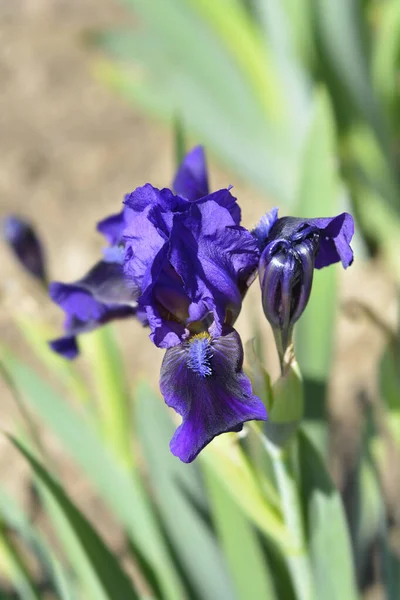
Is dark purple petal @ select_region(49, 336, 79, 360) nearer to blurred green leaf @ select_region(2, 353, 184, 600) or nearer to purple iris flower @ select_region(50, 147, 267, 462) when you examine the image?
purple iris flower @ select_region(50, 147, 267, 462)

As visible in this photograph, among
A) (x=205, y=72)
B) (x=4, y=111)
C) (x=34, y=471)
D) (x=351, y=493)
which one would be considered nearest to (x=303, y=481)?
(x=34, y=471)

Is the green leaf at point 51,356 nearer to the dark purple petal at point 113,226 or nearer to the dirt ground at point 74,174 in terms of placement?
the dark purple petal at point 113,226

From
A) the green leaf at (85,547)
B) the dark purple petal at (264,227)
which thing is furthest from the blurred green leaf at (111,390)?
the dark purple petal at (264,227)

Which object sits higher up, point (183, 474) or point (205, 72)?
point (205, 72)

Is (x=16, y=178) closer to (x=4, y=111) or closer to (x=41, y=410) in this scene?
(x=4, y=111)


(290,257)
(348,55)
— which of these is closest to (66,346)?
(290,257)

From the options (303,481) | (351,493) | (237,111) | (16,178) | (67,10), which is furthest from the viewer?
(67,10)

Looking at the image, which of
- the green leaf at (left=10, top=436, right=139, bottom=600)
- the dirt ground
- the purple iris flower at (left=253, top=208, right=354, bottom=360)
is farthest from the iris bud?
the dirt ground

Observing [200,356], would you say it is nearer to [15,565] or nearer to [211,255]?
[211,255]
